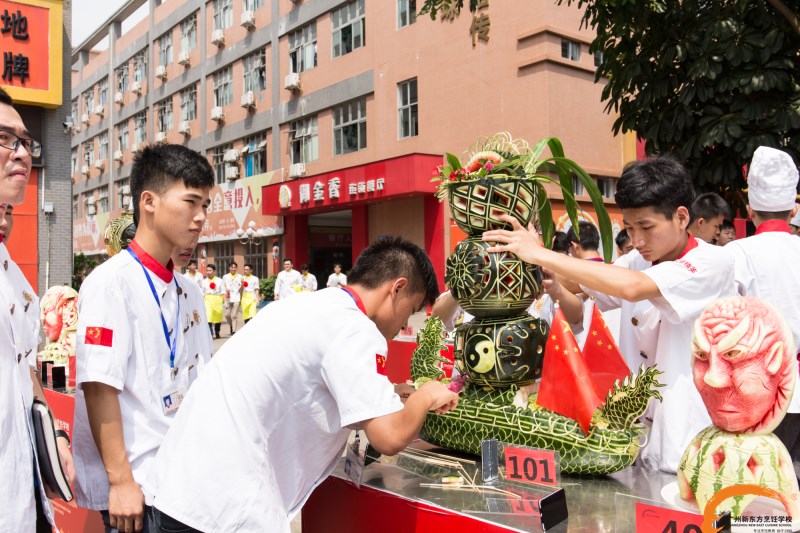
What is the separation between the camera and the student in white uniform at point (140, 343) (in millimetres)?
1673

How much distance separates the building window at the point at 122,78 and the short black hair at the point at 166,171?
26.9 m

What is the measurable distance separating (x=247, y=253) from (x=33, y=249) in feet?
29.2

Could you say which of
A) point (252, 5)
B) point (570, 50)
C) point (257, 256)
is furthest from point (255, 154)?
point (570, 50)

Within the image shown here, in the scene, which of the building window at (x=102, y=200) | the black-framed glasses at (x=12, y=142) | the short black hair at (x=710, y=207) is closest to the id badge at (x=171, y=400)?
the black-framed glasses at (x=12, y=142)

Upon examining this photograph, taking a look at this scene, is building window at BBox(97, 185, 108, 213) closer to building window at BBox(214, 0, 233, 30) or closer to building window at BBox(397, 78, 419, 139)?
building window at BBox(214, 0, 233, 30)

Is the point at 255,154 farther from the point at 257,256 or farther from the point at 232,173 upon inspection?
the point at 257,256

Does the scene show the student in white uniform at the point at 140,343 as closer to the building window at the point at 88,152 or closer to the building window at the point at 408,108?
the building window at the point at 408,108

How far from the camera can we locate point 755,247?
2398 mm

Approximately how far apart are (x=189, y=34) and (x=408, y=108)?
11.2 metres

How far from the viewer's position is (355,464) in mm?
1776

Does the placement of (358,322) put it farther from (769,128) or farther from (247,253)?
(247,253)

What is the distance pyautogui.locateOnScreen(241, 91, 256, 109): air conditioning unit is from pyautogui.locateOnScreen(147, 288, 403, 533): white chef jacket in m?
17.8

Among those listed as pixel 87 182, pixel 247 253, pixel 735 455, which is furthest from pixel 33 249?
pixel 87 182

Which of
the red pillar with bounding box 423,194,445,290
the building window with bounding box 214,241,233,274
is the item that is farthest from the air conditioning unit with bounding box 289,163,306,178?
the red pillar with bounding box 423,194,445,290
